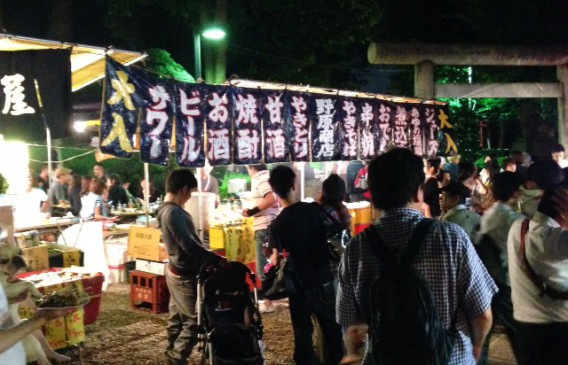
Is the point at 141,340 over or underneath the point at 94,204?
underneath

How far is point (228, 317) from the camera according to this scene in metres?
5.48

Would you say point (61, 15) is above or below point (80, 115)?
above

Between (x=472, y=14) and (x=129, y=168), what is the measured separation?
16212 mm

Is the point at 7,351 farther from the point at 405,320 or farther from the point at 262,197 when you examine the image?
the point at 262,197

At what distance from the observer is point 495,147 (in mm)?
18344

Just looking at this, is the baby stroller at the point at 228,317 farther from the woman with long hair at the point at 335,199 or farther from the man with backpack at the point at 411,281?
the man with backpack at the point at 411,281

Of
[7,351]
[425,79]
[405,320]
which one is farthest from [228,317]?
[425,79]

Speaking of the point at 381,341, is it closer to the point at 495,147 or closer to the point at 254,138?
the point at 254,138

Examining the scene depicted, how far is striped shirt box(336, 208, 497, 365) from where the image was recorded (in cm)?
279

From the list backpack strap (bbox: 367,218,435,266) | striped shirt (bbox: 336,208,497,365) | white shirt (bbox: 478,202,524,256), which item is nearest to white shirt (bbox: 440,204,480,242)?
white shirt (bbox: 478,202,524,256)

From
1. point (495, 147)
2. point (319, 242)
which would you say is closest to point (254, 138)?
point (319, 242)

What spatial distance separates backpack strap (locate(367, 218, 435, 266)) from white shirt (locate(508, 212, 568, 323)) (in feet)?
5.22

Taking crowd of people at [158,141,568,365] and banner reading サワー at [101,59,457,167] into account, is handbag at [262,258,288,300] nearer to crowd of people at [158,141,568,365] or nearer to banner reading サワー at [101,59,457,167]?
crowd of people at [158,141,568,365]

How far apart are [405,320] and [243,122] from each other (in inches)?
263
